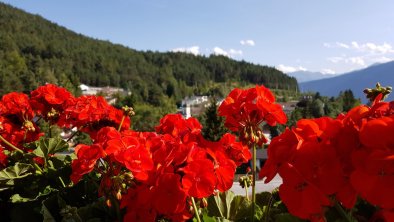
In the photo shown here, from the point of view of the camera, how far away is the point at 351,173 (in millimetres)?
907

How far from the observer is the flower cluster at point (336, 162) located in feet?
2.67

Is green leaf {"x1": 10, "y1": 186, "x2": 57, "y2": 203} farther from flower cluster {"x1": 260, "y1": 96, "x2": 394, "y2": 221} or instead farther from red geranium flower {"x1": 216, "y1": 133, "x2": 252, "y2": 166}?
flower cluster {"x1": 260, "y1": 96, "x2": 394, "y2": 221}

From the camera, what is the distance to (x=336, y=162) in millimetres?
914

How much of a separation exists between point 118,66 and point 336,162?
117 metres

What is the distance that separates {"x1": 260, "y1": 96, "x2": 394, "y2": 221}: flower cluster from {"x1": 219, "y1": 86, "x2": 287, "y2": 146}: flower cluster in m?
0.49

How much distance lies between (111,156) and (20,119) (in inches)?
61.9

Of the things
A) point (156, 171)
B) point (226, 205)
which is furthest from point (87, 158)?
point (226, 205)

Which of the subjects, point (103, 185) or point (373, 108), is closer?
point (373, 108)

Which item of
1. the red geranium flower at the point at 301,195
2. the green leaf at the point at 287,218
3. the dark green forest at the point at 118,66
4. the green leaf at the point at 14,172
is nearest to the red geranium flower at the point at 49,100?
the green leaf at the point at 14,172

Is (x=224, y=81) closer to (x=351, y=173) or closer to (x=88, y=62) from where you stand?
(x=88, y=62)

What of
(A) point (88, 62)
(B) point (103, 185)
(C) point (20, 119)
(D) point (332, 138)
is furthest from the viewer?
(A) point (88, 62)

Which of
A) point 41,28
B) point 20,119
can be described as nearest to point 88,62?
point 41,28

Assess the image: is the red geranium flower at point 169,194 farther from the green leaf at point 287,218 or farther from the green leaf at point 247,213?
the green leaf at point 247,213

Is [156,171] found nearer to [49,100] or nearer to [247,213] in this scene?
[247,213]
